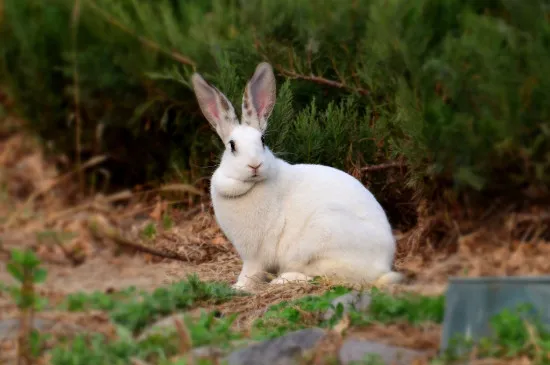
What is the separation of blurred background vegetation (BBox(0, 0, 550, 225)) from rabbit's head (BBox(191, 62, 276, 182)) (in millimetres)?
573

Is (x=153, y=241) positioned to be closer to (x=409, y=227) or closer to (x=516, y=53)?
(x=409, y=227)

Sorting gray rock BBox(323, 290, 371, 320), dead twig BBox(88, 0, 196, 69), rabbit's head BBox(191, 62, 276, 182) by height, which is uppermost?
dead twig BBox(88, 0, 196, 69)

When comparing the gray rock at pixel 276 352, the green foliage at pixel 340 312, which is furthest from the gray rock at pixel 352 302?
the gray rock at pixel 276 352

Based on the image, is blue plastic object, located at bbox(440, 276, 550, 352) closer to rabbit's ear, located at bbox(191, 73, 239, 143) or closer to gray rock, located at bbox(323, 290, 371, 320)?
gray rock, located at bbox(323, 290, 371, 320)

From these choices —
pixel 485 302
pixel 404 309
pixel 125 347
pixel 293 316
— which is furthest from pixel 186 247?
pixel 485 302

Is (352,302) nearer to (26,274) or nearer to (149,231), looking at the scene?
(26,274)

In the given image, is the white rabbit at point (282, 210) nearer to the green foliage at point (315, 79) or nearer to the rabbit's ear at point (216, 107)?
the rabbit's ear at point (216, 107)

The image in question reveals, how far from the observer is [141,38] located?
291 inches

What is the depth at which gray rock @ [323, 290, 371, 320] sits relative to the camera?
381 centimetres

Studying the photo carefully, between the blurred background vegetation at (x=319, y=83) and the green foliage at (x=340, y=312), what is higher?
the blurred background vegetation at (x=319, y=83)

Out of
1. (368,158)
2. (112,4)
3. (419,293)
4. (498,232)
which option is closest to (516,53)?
(498,232)

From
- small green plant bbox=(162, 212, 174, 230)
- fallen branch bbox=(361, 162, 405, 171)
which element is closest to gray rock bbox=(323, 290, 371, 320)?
fallen branch bbox=(361, 162, 405, 171)

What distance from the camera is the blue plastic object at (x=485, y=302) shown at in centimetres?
319

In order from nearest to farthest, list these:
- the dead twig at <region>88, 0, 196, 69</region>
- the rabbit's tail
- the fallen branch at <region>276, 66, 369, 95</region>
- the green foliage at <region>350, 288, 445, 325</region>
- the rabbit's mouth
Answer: the green foliage at <region>350, 288, 445, 325</region> → the rabbit's tail → the rabbit's mouth → the fallen branch at <region>276, 66, 369, 95</region> → the dead twig at <region>88, 0, 196, 69</region>
